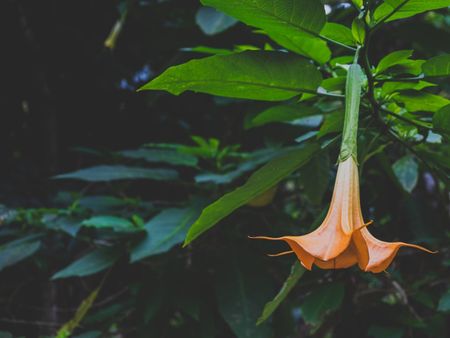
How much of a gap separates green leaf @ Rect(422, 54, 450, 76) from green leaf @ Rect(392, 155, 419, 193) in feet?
1.67

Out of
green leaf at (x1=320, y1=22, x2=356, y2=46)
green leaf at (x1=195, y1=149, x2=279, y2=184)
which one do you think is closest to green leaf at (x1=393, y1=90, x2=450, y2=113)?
green leaf at (x1=320, y1=22, x2=356, y2=46)

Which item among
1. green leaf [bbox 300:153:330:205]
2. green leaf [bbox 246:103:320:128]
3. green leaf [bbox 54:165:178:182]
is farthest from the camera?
green leaf [bbox 54:165:178:182]

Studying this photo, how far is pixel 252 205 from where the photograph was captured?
5.21 ft

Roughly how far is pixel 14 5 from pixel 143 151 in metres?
1.05

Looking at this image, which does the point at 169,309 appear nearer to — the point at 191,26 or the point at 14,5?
the point at 191,26

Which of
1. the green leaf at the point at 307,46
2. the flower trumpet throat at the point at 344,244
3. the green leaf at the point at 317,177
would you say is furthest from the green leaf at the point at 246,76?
the green leaf at the point at 317,177

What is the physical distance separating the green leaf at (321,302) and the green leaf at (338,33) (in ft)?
2.30

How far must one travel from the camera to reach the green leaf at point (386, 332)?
1.29 metres

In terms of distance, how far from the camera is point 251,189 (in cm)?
79

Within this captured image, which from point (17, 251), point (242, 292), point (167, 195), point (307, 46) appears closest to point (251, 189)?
point (307, 46)

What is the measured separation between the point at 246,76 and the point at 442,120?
1.01 ft

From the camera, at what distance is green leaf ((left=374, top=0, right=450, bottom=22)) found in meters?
0.70

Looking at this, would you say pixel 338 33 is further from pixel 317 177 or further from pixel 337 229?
pixel 317 177

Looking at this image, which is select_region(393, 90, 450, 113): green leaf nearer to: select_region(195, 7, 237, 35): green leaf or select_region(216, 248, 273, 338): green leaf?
select_region(216, 248, 273, 338): green leaf
